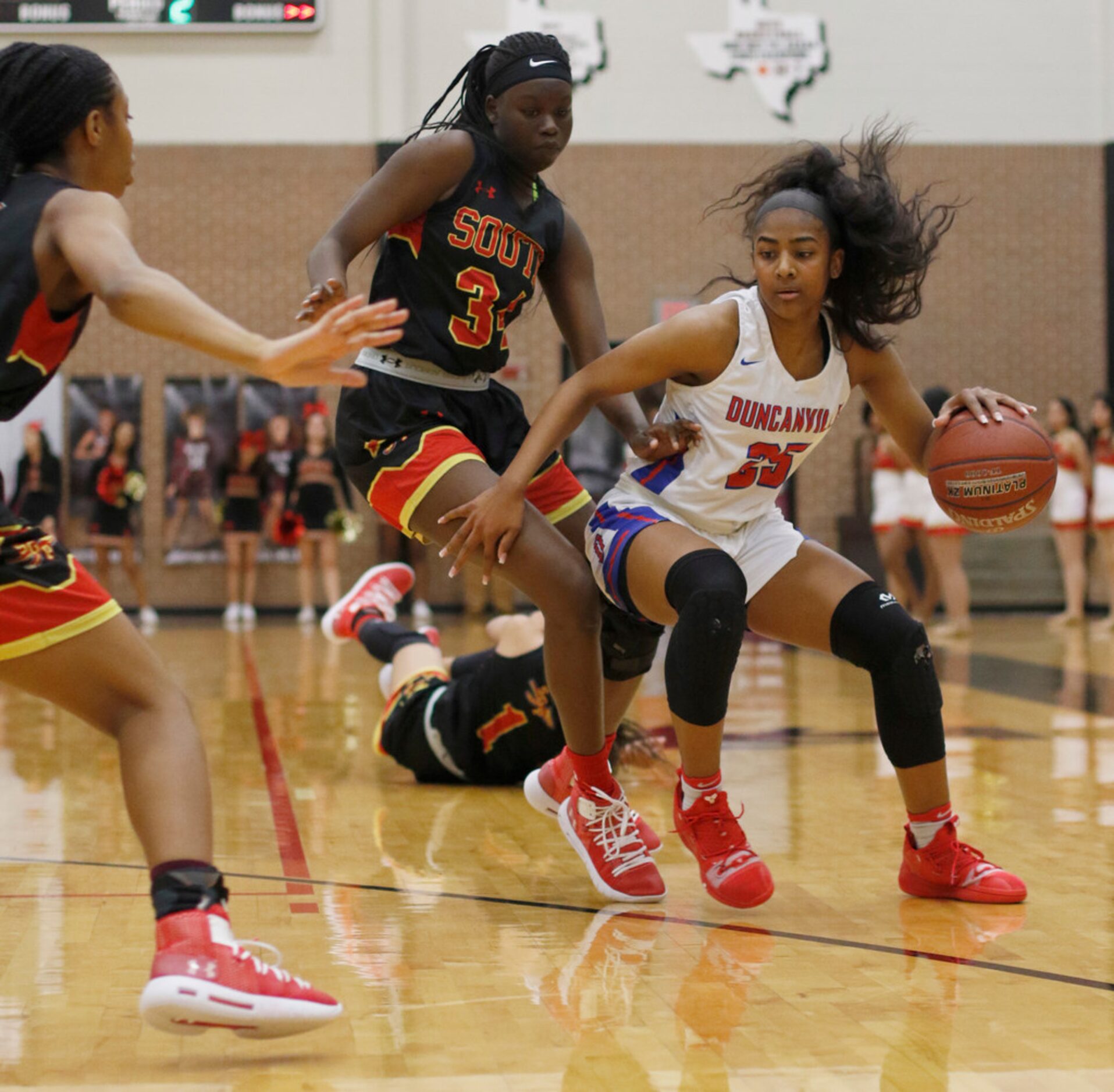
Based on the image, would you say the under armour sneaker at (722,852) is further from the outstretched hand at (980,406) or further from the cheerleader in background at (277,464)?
the cheerleader in background at (277,464)

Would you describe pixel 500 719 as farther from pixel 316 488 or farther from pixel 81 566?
pixel 316 488

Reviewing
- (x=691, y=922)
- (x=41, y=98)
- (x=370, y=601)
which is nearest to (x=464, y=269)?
(x=41, y=98)

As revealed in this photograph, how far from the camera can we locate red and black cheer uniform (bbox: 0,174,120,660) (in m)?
2.17

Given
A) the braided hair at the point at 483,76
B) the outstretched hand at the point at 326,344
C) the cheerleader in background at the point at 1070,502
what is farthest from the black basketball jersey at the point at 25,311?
the cheerleader in background at the point at 1070,502

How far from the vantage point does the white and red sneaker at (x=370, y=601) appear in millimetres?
5434

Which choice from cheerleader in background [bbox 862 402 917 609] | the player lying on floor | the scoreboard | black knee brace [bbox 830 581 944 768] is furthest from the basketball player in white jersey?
the scoreboard

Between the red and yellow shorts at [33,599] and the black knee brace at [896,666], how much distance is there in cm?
157

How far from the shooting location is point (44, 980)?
2566mm

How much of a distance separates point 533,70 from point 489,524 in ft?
3.30

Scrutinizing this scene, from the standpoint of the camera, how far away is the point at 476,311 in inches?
130

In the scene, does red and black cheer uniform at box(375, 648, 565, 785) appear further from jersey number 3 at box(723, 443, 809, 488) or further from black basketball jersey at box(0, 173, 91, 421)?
black basketball jersey at box(0, 173, 91, 421)

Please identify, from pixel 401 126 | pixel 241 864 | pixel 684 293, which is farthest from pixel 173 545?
pixel 241 864

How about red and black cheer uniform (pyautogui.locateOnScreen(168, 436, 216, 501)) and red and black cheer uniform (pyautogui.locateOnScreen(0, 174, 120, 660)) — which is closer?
red and black cheer uniform (pyautogui.locateOnScreen(0, 174, 120, 660))

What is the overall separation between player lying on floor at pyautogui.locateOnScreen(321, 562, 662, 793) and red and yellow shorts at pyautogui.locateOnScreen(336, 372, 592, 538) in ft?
2.95
